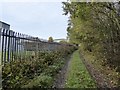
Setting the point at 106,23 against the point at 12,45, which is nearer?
the point at 12,45

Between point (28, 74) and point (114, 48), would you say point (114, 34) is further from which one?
point (28, 74)

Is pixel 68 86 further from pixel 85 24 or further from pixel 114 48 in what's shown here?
pixel 85 24

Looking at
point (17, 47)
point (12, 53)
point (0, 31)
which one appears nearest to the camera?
point (0, 31)

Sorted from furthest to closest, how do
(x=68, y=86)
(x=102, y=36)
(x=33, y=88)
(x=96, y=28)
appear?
1. (x=96, y=28)
2. (x=102, y=36)
3. (x=68, y=86)
4. (x=33, y=88)

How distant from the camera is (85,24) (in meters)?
22.6

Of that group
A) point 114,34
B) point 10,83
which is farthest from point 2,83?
point 114,34

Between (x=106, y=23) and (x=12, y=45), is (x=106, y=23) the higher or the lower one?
the higher one

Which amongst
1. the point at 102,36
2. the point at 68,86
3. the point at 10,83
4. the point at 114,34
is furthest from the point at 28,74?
the point at 102,36

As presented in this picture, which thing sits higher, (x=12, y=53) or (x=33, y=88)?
(x=12, y=53)

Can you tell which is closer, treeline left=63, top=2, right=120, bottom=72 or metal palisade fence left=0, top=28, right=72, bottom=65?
metal palisade fence left=0, top=28, right=72, bottom=65

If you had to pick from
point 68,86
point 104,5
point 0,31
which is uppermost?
point 104,5

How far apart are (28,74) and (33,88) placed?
2.72m

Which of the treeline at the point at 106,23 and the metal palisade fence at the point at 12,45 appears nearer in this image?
the metal palisade fence at the point at 12,45

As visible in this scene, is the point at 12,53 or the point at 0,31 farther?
the point at 12,53
